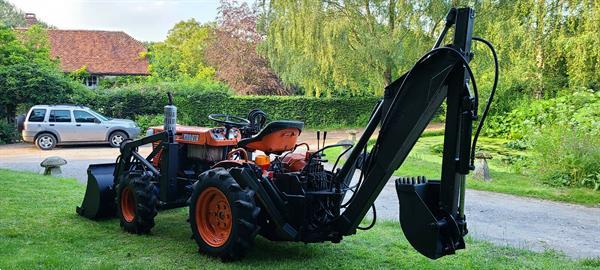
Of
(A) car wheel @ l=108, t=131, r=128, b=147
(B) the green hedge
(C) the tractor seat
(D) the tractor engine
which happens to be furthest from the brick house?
(D) the tractor engine

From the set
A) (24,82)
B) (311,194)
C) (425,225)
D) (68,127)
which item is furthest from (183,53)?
(425,225)

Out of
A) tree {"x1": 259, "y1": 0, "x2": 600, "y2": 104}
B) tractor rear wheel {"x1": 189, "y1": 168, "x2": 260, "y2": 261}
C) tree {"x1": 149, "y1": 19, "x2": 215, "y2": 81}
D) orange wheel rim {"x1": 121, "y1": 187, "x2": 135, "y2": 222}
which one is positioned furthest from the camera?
tree {"x1": 149, "y1": 19, "x2": 215, "y2": 81}

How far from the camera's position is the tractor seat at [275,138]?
5734 millimetres

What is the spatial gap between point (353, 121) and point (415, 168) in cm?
1552

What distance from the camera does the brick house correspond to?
3231cm

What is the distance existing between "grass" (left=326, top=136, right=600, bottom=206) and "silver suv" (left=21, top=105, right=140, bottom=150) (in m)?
7.96

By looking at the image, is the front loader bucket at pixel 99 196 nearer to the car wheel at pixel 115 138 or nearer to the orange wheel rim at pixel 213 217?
the orange wheel rim at pixel 213 217

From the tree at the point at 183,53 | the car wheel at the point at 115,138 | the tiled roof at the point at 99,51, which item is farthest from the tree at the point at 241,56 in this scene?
the car wheel at the point at 115,138

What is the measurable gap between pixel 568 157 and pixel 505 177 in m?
1.47

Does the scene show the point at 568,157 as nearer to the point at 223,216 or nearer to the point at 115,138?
the point at 223,216

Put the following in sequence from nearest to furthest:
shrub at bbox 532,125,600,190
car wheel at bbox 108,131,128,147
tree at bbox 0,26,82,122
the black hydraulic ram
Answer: the black hydraulic ram → shrub at bbox 532,125,600,190 → car wheel at bbox 108,131,128,147 → tree at bbox 0,26,82,122

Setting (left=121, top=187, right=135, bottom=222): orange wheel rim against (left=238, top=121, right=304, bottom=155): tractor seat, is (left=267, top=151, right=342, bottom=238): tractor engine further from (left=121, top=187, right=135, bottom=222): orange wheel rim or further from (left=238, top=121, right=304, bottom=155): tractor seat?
(left=121, top=187, right=135, bottom=222): orange wheel rim

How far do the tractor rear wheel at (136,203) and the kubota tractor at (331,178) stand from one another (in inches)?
0.6

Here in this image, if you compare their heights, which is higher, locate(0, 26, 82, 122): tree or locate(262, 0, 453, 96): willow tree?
locate(262, 0, 453, 96): willow tree
